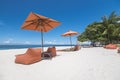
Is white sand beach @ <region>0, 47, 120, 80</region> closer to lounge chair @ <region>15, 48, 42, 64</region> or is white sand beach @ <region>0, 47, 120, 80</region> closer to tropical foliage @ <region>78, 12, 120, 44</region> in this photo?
lounge chair @ <region>15, 48, 42, 64</region>

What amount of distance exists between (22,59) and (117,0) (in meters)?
13.7

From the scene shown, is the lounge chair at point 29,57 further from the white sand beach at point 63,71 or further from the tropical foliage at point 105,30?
the tropical foliage at point 105,30

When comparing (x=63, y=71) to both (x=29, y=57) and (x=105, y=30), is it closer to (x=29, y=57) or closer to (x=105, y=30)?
(x=29, y=57)

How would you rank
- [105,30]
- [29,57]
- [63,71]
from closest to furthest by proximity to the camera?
[63,71], [29,57], [105,30]

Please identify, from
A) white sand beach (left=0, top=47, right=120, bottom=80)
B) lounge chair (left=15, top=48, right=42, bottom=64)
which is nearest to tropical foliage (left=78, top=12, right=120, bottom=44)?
white sand beach (left=0, top=47, right=120, bottom=80)

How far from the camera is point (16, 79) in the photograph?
3.61 m

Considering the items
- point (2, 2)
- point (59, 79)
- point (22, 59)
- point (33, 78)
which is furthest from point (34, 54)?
point (2, 2)

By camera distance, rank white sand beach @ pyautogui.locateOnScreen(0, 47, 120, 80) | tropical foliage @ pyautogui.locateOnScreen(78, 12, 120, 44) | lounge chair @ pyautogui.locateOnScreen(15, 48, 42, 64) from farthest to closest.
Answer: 1. tropical foliage @ pyautogui.locateOnScreen(78, 12, 120, 44)
2. lounge chair @ pyautogui.locateOnScreen(15, 48, 42, 64)
3. white sand beach @ pyautogui.locateOnScreen(0, 47, 120, 80)

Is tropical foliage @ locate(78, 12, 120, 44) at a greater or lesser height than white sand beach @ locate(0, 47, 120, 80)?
Answer: greater

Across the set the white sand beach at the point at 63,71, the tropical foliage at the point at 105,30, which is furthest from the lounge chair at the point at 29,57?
the tropical foliage at the point at 105,30

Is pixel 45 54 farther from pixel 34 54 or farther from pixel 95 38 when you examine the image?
pixel 95 38

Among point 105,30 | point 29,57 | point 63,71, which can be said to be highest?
point 105,30

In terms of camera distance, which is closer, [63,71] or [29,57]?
[63,71]

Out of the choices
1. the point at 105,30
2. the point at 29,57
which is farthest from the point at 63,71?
the point at 105,30
